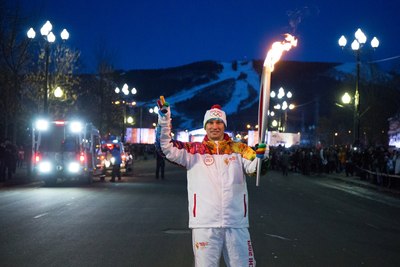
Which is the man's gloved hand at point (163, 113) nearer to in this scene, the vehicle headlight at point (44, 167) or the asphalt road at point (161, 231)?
the asphalt road at point (161, 231)

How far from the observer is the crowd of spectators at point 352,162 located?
29.9 metres

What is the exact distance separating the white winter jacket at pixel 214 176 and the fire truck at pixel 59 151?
21592mm

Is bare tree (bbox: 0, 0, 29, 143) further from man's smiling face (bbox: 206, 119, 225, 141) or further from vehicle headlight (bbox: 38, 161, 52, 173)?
man's smiling face (bbox: 206, 119, 225, 141)

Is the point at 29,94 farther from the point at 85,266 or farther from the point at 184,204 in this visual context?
the point at 85,266

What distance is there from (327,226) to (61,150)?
53.1 ft

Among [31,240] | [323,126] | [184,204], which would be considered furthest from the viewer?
[323,126]

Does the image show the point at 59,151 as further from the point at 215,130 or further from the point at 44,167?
the point at 215,130

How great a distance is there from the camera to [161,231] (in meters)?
12.5

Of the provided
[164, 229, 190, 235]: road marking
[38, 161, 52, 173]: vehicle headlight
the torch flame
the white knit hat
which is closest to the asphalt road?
[164, 229, 190, 235]: road marking

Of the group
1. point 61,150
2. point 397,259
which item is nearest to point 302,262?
point 397,259

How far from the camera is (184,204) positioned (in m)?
18.4

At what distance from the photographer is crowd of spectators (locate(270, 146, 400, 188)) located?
29923 mm

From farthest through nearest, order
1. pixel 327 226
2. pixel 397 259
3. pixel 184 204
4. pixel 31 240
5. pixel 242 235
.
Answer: pixel 184 204
pixel 327 226
pixel 31 240
pixel 397 259
pixel 242 235

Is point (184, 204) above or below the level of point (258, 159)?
below
